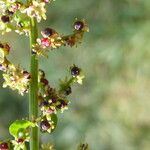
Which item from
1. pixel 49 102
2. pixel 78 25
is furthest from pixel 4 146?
pixel 78 25

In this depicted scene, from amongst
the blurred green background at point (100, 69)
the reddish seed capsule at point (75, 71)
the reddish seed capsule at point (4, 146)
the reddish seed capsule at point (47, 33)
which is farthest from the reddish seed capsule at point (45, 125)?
the blurred green background at point (100, 69)

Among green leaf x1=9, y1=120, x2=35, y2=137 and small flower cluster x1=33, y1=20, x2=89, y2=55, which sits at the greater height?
small flower cluster x1=33, y1=20, x2=89, y2=55

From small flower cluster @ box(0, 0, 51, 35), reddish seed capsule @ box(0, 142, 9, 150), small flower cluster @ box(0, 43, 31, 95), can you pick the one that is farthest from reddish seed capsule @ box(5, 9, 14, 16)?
reddish seed capsule @ box(0, 142, 9, 150)

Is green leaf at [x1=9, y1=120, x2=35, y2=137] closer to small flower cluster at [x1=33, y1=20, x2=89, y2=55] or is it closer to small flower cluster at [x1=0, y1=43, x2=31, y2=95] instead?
small flower cluster at [x1=0, y1=43, x2=31, y2=95]

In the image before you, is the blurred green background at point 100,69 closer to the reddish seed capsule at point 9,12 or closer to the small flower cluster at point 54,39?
the small flower cluster at point 54,39

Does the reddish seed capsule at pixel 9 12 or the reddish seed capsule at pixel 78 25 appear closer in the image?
the reddish seed capsule at pixel 9 12
